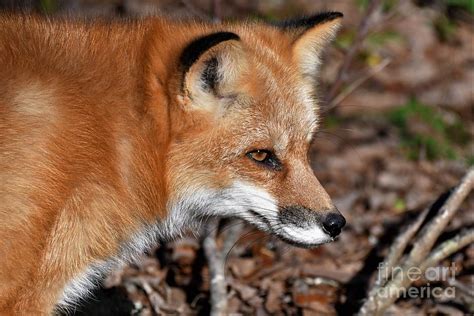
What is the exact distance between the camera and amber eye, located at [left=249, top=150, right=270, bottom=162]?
5.18 m

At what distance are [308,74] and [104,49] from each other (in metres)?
1.68

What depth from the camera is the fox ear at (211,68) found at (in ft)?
15.3

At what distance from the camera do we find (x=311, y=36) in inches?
231

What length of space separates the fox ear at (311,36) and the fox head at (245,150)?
1.31 feet

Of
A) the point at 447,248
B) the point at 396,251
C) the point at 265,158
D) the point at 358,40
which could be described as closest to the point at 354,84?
the point at 358,40

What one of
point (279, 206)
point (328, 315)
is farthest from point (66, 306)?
point (328, 315)

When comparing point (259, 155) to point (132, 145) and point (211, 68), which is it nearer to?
point (211, 68)

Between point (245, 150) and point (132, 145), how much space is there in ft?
2.50

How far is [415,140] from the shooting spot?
942 centimetres

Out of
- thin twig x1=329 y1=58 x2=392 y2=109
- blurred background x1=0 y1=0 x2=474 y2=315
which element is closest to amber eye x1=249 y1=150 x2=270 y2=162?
blurred background x1=0 y1=0 x2=474 y2=315

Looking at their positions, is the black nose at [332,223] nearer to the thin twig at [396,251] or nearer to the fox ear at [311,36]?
the thin twig at [396,251]

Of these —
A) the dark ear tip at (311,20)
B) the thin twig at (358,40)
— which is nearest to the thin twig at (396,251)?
the dark ear tip at (311,20)

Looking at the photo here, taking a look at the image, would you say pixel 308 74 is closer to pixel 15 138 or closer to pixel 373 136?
pixel 15 138

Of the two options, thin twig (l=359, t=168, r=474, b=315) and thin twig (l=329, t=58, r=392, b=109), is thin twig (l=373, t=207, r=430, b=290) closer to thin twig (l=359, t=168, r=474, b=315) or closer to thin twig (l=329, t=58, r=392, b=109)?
thin twig (l=359, t=168, r=474, b=315)
